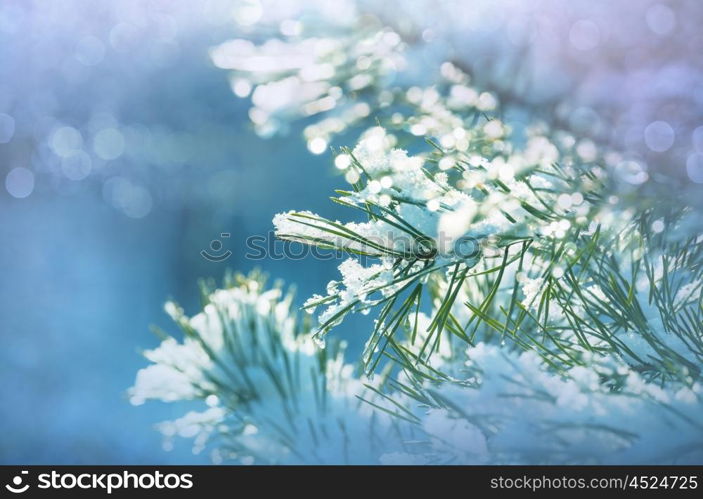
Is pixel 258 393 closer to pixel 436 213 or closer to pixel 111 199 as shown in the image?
pixel 436 213

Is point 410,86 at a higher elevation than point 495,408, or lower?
higher

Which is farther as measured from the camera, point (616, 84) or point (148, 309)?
point (148, 309)

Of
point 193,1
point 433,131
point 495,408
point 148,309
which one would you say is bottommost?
point 495,408

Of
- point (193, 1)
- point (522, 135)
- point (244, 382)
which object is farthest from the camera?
point (193, 1)

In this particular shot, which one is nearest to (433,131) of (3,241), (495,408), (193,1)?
(495,408)

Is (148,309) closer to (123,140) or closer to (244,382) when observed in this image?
(123,140)
